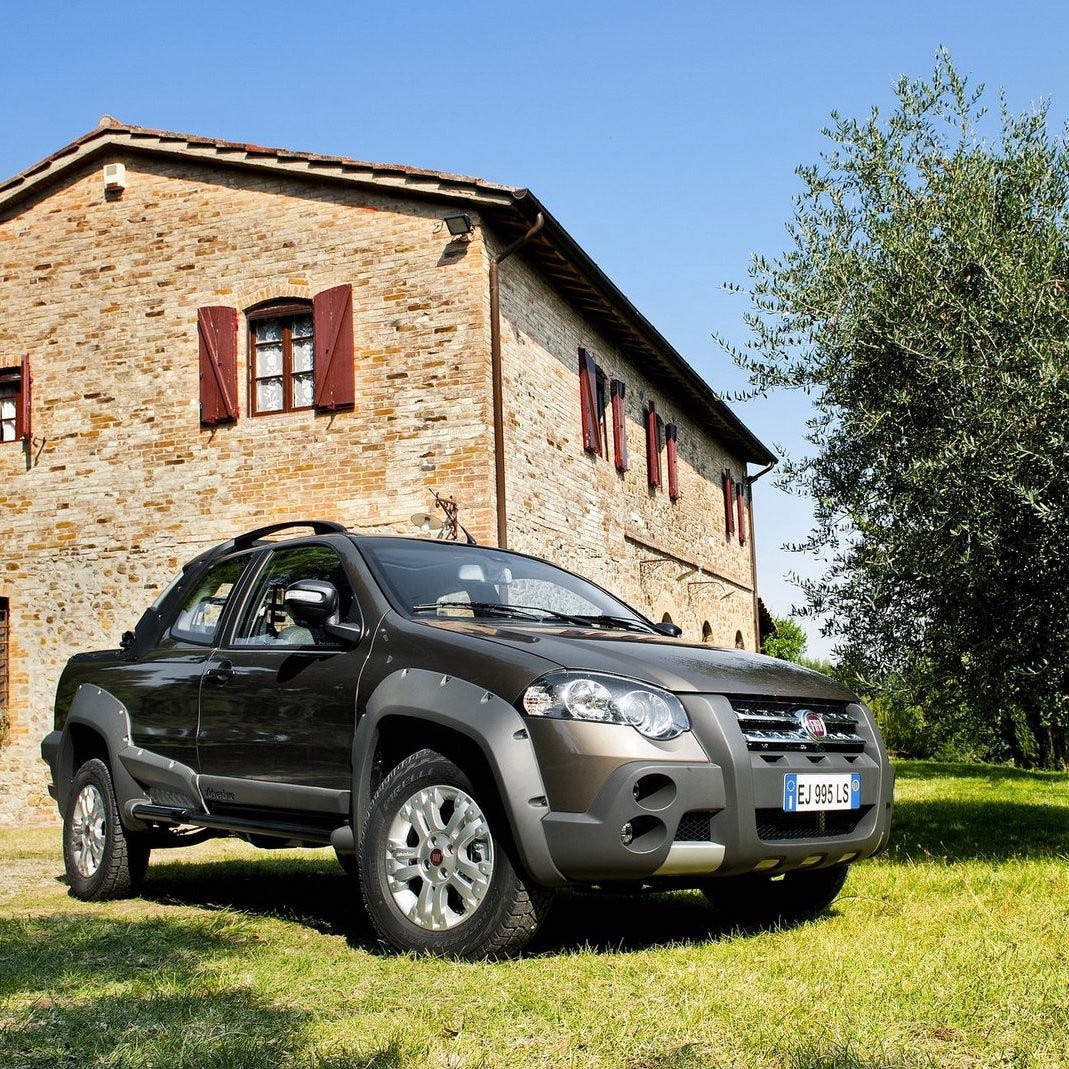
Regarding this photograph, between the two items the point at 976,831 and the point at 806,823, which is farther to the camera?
the point at 976,831

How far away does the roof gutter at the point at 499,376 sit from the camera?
14.0m

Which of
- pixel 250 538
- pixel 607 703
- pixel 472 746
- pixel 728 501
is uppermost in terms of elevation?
pixel 728 501

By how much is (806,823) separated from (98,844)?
12.9 feet

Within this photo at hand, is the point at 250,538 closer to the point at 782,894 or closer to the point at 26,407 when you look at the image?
the point at 782,894

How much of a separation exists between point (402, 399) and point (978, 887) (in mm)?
9355

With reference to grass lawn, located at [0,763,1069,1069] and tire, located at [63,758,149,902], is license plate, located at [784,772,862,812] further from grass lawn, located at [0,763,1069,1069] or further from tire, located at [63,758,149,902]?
tire, located at [63,758,149,902]

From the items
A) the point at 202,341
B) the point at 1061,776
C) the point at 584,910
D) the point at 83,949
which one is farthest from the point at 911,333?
the point at 1061,776

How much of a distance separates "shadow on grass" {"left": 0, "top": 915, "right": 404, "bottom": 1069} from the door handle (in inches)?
43.9

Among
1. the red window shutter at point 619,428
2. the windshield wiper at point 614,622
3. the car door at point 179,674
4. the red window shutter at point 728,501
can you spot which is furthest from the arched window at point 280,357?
the red window shutter at point 728,501

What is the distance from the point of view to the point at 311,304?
15.3 metres

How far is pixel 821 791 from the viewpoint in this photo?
4934 mm

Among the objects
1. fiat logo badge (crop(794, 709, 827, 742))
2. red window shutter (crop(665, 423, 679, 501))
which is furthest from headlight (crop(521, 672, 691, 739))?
red window shutter (crop(665, 423, 679, 501))

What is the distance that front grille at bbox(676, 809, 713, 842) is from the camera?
457cm

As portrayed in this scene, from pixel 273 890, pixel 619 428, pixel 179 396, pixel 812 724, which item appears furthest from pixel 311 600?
pixel 619 428
